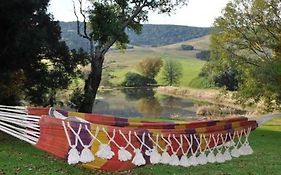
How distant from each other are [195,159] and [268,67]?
9487 mm

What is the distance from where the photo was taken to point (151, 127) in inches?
317

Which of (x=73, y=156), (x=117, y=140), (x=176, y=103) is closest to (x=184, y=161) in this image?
(x=117, y=140)

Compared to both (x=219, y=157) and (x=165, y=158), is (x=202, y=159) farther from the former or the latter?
(x=165, y=158)

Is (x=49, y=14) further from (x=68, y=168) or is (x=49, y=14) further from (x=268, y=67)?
(x=268, y=67)

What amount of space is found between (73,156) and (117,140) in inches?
33.7

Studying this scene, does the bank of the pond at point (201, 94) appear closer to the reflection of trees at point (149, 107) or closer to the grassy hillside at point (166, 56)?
the reflection of trees at point (149, 107)

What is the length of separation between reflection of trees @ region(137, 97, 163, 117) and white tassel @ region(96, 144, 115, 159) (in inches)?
864

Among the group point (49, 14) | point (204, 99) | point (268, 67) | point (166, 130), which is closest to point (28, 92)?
point (49, 14)

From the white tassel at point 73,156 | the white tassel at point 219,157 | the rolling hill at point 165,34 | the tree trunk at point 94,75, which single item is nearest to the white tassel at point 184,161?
the white tassel at point 219,157

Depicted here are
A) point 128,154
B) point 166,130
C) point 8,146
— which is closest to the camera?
point 128,154

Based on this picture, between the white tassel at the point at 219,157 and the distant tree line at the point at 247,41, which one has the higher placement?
the distant tree line at the point at 247,41

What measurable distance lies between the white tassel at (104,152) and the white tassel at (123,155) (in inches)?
4.8

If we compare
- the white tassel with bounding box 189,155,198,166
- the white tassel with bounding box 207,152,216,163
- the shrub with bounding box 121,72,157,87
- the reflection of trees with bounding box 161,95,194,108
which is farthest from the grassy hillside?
the white tassel with bounding box 189,155,198,166

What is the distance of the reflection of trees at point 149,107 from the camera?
97.8 ft
